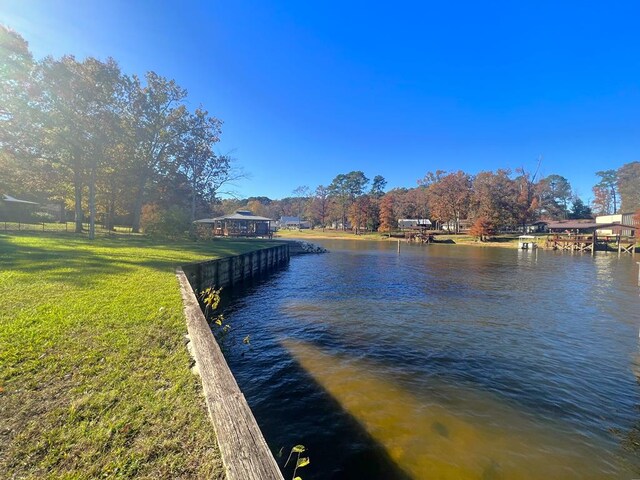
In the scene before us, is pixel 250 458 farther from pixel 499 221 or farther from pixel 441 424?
pixel 499 221

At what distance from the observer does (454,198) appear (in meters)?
69.6

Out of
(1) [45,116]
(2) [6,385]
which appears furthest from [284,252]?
(2) [6,385]

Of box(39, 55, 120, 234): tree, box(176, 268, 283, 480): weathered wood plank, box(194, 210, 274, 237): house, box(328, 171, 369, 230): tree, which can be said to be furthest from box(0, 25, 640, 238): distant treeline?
box(328, 171, 369, 230): tree

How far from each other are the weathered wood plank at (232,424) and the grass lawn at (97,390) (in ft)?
0.41

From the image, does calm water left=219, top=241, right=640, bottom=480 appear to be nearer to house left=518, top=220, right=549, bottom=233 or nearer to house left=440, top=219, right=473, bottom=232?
house left=440, top=219, right=473, bottom=232

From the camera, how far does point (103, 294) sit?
23.9ft

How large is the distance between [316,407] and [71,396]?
3.88 m

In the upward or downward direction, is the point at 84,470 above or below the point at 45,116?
below

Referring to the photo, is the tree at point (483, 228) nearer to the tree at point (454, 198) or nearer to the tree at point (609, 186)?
the tree at point (454, 198)

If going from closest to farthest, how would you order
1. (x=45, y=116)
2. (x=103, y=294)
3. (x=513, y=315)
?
(x=103, y=294)
(x=513, y=315)
(x=45, y=116)

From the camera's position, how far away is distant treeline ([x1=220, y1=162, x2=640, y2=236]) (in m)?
62.0

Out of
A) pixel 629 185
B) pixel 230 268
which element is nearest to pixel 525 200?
pixel 629 185

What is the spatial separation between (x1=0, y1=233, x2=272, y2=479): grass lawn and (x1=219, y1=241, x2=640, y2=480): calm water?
2146mm

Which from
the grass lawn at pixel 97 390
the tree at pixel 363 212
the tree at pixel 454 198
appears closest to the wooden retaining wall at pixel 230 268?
the grass lawn at pixel 97 390
